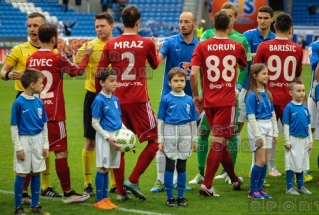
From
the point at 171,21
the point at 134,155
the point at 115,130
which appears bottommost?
the point at 134,155

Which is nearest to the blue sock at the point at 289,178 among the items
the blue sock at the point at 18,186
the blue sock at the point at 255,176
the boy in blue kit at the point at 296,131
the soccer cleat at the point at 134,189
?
the boy in blue kit at the point at 296,131

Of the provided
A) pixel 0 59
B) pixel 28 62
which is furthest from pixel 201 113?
pixel 0 59

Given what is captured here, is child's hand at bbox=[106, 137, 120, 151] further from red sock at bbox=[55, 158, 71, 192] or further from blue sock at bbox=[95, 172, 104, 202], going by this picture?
red sock at bbox=[55, 158, 71, 192]

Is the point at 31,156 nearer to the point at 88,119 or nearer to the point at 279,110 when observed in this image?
the point at 88,119

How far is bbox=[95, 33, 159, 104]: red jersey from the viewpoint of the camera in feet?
26.3

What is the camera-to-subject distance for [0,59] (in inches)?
1180

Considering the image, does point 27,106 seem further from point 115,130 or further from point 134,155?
point 134,155

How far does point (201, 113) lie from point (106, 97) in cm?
197

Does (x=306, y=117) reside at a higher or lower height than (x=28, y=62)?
lower

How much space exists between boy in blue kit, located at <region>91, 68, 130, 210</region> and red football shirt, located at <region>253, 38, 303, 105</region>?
2205 mm

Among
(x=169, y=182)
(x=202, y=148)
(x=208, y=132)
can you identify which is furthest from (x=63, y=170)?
(x=208, y=132)

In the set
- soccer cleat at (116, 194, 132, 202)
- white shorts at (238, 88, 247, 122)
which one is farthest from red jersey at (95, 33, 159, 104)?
white shorts at (238, 88, 247, 122)

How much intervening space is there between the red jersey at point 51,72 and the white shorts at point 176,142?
127 centimetres

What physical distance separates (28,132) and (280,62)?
353 centimetres
